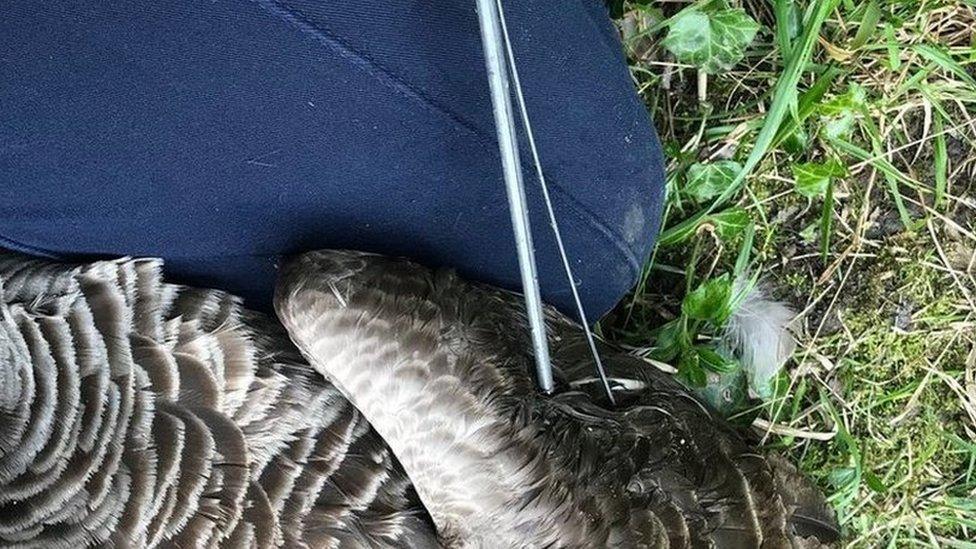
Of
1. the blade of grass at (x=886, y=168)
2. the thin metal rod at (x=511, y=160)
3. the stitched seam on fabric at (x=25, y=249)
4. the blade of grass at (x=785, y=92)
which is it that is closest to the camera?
the thin metal rod at (x=511, y=160)

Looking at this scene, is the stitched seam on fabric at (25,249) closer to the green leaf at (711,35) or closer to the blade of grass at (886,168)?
the green leaf at (711,35)

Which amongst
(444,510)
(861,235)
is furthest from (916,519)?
(444,510)

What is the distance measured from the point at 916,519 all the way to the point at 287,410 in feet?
3.57

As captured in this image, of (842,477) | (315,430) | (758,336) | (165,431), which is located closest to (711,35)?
(758,336)

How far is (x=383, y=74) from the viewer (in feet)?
3.72

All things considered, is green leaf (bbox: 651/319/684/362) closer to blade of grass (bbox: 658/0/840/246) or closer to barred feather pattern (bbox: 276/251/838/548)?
blade of grass (bbox: 658/0/840/246)

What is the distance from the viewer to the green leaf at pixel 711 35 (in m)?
1.52

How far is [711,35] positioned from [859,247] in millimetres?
437

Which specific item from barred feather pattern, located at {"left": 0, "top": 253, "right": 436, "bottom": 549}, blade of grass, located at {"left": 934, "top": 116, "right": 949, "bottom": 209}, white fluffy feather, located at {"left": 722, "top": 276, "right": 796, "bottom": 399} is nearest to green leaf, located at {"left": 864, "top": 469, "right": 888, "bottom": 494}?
white fluffy feather, located at {"left": 722, "top": 276, "right": 796, "bottom": 399}

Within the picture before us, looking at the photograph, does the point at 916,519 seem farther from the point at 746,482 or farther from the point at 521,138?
the point at 521,138

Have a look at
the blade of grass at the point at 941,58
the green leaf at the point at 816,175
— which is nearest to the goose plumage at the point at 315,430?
the green leaf at the point at 816,175

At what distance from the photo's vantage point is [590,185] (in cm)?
125

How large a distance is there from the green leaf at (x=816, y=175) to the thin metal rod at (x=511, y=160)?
24.5 inches

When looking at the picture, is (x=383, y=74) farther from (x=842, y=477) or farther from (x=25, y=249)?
(x=842, y=477)
